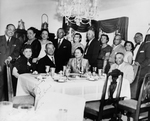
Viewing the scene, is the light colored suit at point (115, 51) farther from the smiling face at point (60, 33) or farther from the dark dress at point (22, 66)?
the dark dress at point (22, 66)

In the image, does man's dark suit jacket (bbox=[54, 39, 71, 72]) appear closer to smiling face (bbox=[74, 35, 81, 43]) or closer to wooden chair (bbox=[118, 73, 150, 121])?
smiling face (bbox=[74, 35, 81, 43])

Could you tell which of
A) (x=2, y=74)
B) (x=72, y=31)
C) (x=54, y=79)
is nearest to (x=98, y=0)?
(x=72, y=31)

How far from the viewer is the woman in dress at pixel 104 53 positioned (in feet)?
11.2

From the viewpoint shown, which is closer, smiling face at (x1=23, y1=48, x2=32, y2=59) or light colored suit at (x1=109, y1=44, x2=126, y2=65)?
smiling face at (x1=23, y1=48, x2=32, y2=59)

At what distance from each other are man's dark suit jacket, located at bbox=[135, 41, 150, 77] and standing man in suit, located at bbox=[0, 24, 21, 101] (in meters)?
1.70

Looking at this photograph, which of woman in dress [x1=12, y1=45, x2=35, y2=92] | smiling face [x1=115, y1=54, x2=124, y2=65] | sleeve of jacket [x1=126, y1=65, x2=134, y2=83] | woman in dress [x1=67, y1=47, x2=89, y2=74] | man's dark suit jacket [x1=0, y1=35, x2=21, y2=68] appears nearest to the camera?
man's dark suit jacket [x1=0, y1=35, x2=21, y2=68]

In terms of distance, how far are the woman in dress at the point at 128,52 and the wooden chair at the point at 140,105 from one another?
1.86ft

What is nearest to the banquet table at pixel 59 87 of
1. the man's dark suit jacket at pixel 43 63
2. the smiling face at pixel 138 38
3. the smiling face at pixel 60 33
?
the man's dark suit jacket at pixel 43 63

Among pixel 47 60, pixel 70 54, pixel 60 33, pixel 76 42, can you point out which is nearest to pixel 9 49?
pixel 47 60

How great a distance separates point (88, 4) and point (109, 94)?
56.3 inches

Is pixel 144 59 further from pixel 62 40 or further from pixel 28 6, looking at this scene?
pixel 28 6

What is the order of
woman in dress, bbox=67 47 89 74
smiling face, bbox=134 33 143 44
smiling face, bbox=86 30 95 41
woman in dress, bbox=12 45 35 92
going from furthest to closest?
smiling face, bbox=86 30 95 41
woman in dress, bbox=67 47 89 74
smiling face, bbox=134 33 143 44
woman in dress, bbox=12 45 35 92

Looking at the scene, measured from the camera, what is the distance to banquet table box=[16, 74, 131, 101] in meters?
2.57

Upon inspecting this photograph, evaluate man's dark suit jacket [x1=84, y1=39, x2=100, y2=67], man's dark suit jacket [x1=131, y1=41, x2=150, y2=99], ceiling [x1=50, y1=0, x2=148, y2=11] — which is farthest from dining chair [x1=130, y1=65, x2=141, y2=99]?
ceiling [x1=50, y1=0, x2=148, y2=11]
